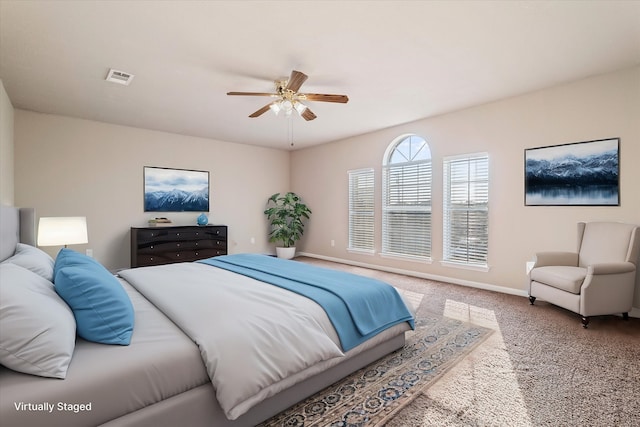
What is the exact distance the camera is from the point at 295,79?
2967 mm

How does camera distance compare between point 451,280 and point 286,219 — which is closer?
point 451,280

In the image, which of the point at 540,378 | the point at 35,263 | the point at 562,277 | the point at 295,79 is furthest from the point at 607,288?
the point at 35,263

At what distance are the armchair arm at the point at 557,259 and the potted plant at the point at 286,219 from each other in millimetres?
4555

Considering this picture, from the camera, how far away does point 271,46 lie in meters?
2.78

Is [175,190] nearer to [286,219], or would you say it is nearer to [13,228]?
[286,219]

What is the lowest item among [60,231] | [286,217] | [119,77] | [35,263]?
[35,263]

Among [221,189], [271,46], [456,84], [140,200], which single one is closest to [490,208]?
[456,84]

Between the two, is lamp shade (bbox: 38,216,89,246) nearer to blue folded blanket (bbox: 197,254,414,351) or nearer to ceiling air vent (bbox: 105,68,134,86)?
ceiling air vent (bbox: 105,68,134,86)

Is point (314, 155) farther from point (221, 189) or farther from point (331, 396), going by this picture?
point (331, 396)

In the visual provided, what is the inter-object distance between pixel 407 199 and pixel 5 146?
18.2 feet

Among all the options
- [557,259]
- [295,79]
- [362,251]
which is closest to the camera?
[295,79]

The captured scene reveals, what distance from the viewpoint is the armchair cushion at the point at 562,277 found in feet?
9.80

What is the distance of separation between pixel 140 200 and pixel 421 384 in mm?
5393

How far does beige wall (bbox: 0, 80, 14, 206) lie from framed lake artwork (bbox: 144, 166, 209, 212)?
177 cm
